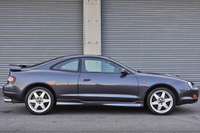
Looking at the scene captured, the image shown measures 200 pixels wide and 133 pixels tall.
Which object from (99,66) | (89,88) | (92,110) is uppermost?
(99,66)

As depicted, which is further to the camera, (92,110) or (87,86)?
(92,110)

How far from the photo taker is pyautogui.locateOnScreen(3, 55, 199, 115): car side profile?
224 inches

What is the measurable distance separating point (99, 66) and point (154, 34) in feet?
18.9

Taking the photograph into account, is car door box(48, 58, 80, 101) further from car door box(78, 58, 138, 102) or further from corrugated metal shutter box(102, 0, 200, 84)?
corrugated metal shutter box(102, 0, 200, 84)

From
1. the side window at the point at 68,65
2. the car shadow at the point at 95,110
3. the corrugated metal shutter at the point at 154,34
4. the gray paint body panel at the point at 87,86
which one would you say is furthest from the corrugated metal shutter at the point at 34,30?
the gray paint body panel at the point at 87,86

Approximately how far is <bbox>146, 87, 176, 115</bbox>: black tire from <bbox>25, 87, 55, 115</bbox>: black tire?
7.61ft

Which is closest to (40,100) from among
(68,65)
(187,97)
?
(68,65)

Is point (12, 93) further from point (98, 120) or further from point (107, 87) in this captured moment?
point (107, 87)

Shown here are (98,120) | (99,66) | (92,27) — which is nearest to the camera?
(98,120)

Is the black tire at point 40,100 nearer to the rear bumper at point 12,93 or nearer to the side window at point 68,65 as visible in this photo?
the rear bumper at point 12,93

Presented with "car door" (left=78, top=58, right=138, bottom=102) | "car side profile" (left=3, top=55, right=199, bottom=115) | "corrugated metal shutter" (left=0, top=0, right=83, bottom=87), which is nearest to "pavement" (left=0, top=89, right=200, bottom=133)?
"car side profile" (left=3, top=55, right=199, bottom=115)

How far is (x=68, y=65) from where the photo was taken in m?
5.93

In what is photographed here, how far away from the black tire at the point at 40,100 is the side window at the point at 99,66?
1.03m

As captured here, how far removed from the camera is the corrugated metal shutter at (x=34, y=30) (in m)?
10.6
